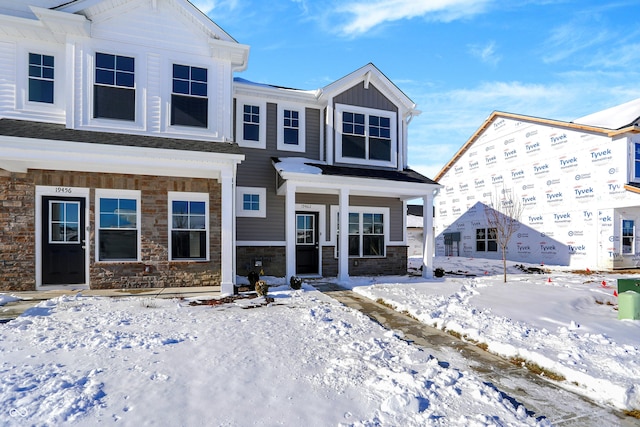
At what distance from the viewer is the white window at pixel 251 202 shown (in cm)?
1034

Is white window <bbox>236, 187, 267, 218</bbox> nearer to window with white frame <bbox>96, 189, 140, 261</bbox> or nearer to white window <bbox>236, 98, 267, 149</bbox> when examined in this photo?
white window <bbox>236, 98, 267, 149</bbox>

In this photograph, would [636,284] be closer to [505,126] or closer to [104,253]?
[104,253]

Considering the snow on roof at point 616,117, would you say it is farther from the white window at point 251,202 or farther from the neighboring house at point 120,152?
the white window at point 251,202

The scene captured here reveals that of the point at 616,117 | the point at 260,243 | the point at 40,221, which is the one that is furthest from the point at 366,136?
the point at 616,117

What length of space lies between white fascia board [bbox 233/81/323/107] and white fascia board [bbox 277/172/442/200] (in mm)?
3002

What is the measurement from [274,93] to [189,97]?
2.86 metres

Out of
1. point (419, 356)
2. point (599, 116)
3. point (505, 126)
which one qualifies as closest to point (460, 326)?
point (419, 356)

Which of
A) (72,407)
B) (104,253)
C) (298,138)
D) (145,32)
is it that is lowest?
(72,407)

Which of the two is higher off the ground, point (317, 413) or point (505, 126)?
point (505, 126)

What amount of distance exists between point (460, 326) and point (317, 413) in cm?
337

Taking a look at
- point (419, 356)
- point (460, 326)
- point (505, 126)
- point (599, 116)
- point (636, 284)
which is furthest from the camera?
point (505, 126)

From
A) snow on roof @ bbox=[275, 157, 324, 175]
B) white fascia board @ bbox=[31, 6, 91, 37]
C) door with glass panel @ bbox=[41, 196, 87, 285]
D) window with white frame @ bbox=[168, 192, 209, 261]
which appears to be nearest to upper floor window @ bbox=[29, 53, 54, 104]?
white fascia board @ bbox=[31, 6, 91, 37]

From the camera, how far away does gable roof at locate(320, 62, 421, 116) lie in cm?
1080

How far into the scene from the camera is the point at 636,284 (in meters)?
6.18
